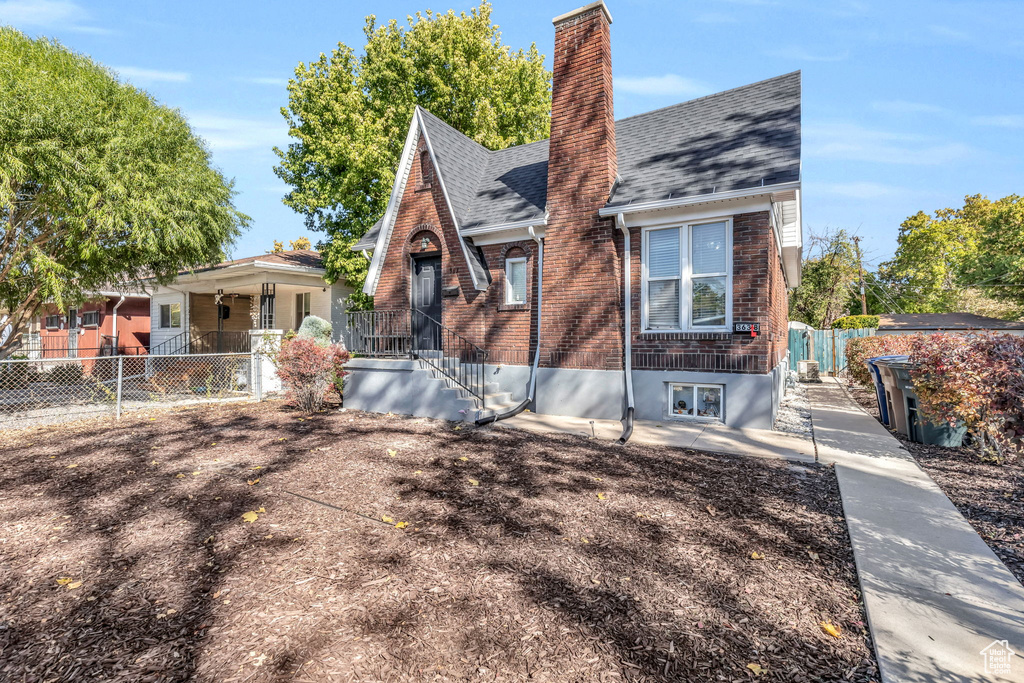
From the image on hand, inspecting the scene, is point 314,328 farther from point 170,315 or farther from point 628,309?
point 170,315

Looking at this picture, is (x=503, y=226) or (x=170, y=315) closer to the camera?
(x=503, y=226)

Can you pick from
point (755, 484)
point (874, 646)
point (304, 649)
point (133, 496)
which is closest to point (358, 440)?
point (133, 496)

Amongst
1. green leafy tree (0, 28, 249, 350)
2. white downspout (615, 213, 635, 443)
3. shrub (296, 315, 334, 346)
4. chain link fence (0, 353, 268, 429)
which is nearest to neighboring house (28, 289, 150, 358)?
chain link fence (0, 353, 268, 429)

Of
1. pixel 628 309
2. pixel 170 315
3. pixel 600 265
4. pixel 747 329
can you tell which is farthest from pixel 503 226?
pixel 170 315

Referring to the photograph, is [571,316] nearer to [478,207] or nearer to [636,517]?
[478,207]

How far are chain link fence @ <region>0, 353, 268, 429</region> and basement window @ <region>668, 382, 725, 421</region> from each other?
30.9 feet

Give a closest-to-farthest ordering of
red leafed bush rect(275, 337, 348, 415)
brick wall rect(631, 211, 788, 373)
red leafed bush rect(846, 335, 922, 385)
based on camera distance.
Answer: brick wall rect(631, 211, 788, 373) < red leafed bush rect(275, 337, 348, 415) < red leafed bush rect(846, 335, 922, 385)

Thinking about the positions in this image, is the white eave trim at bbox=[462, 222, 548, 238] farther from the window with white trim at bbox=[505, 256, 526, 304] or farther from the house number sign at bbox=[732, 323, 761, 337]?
the house number sign at bbox=[732, 323, 761, 337]

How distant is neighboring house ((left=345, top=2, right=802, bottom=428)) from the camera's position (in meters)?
8.25

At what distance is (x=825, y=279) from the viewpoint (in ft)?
98.1

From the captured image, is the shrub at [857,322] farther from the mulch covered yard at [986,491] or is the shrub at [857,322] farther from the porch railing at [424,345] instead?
the porch railing at [424,345]

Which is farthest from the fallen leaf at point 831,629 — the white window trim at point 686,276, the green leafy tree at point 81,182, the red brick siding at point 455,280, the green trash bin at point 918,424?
the green leafy tree at point 81,182

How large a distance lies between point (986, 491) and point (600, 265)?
6.07m

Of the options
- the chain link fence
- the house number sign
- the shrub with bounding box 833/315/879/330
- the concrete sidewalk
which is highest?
the shrub with bounding box 833/315/879/330
